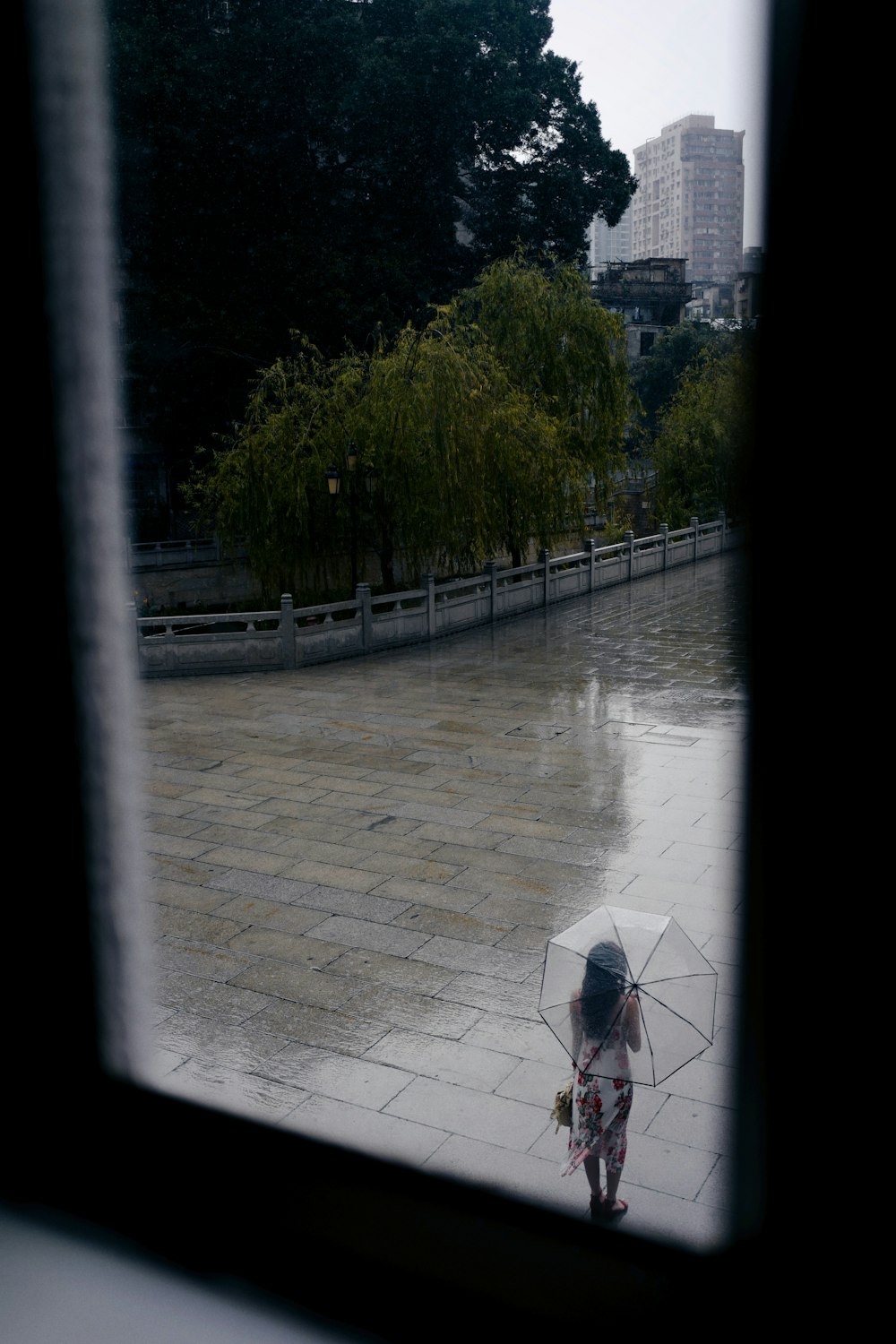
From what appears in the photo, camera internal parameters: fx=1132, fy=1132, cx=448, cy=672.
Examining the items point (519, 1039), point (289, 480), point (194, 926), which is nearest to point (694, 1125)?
point (519, 1039)

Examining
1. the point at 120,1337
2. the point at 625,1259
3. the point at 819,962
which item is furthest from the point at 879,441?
the point at 120,1337

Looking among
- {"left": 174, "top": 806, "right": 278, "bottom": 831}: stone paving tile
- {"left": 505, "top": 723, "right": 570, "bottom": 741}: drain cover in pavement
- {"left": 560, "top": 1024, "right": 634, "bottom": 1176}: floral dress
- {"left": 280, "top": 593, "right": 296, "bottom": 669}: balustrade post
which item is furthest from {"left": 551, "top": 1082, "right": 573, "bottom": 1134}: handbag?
{"left": 280, "top": 593, "right": 296, "bottom": 669}: balustrade post

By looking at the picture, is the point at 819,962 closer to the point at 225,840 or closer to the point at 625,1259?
the point at 625,1259

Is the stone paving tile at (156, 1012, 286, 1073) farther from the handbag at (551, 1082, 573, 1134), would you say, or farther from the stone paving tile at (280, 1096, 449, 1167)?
the handbag at (551, 1082, 573, 1134)

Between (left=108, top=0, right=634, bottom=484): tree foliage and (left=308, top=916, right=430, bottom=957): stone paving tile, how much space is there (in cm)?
2093

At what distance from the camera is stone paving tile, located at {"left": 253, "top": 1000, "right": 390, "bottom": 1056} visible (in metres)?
5.00

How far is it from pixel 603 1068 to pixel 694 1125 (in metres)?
0.89

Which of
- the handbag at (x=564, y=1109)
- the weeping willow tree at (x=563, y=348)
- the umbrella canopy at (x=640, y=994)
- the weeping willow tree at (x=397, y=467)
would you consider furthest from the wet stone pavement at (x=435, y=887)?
the weeping willow tree at (x=563, y=348)

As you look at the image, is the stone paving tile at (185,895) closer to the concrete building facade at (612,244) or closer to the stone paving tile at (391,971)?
the stone paving tile at (391,971)

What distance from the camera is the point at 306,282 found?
82.3 ft

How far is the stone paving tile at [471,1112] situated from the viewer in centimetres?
422

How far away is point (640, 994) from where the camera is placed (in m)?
3.68

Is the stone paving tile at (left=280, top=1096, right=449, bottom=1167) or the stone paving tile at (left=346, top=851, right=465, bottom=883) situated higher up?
the stone paving tile at (left=346, top=851, right=465, bottom=883)

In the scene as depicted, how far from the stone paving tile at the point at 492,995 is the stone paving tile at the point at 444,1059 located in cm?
37
